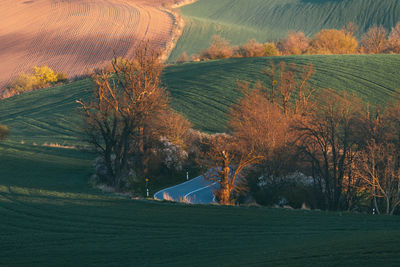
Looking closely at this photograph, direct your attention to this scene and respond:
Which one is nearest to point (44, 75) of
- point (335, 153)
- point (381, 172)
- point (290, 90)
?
point (290, 90)

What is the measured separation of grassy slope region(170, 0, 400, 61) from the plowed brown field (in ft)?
25.1

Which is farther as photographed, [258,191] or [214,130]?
[214,130]

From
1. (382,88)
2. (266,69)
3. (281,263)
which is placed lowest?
(281,263)

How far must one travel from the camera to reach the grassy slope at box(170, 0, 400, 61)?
113m

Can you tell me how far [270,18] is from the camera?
420ft

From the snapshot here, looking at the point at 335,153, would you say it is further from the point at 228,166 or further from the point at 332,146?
the point at 228,166

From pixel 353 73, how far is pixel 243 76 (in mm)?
15375

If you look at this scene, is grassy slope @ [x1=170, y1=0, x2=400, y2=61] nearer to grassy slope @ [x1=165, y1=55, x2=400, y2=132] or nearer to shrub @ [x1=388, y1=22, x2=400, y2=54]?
shrub @ [x1=388, y1=22, x2=400, y2=54]

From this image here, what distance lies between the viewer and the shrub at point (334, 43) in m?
92.4

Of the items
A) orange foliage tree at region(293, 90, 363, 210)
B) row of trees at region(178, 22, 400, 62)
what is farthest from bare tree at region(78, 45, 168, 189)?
row of trees at region(178, 22, 400, 62)

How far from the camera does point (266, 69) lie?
237 ft

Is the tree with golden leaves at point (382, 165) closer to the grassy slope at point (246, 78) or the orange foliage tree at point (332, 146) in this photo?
the orange foliage tree at point (332, 146)

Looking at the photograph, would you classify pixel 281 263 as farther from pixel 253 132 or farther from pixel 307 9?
pixel 307 9

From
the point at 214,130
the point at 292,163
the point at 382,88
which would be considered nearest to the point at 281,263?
the point at 292,163
